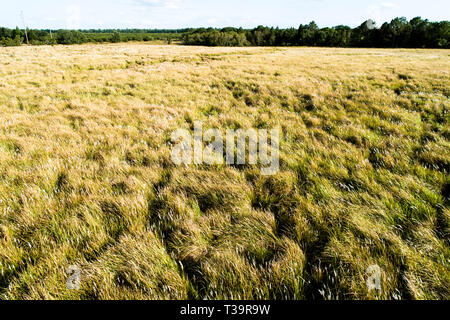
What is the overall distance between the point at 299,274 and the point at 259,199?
1.25 meters

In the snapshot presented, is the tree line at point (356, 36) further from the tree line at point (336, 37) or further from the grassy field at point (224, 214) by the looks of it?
the grassy field at point (224, 214)

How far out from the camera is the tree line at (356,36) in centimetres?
7600

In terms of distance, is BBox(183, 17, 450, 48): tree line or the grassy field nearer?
the grassy field

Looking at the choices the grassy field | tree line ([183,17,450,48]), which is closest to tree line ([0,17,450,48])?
tree line ([183,17,450,48])

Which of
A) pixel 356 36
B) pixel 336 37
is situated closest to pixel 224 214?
Answer: pixel 336 37

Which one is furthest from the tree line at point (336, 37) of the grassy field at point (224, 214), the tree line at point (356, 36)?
the grassy field at point (224, 214)

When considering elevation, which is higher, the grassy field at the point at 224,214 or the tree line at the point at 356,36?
the tree line at the point at 356,36

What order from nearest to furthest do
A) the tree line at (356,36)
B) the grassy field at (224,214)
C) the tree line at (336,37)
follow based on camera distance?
the grassy field at (224,214) < the tree line at (356,36) < the tree line at (336,37)

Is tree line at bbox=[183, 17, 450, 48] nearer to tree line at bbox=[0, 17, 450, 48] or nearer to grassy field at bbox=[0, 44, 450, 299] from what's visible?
tree line at bbox=[0, 17, 450, 48]

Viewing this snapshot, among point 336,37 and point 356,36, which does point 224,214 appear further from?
point 356,36

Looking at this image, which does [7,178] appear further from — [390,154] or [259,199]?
[390,154]

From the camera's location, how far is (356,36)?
91500 mm

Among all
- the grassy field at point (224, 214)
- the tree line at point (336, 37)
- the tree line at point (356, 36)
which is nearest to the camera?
the grassy field at point (224, 214)

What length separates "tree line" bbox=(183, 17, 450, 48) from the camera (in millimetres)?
76000
